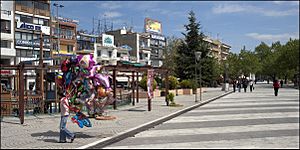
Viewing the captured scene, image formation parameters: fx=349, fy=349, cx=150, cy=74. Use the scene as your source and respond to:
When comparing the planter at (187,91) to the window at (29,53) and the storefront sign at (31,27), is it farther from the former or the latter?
the storefront sign at (31,27)

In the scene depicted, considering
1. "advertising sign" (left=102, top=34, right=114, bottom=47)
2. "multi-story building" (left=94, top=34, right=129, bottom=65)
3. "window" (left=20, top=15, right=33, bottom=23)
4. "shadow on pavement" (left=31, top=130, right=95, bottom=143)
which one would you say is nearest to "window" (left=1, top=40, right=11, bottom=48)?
"window" (left=20, top=15, right=33, bottom=23)

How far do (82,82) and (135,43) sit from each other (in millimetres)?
78156

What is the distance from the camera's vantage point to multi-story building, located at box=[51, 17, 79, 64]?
6026 centimetres

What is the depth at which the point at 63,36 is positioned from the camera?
62.9 meters

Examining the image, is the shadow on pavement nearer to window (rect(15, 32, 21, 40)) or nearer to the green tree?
window (rect(15, 32, 21, 40))

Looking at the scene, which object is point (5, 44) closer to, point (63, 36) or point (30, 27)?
point (30, 27)

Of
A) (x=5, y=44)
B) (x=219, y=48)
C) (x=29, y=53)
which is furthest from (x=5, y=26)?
(x=219, y=48)

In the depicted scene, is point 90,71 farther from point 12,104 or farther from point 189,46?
point 189,46

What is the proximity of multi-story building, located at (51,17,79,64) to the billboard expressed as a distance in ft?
108

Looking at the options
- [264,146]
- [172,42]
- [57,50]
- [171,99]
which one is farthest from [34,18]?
[264,146]

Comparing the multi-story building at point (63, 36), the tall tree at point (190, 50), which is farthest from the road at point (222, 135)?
the multi-story building at point (63, 36)

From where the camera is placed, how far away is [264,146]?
8906 mm

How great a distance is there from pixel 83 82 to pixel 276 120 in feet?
26.7

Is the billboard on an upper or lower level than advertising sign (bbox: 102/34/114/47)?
upper
